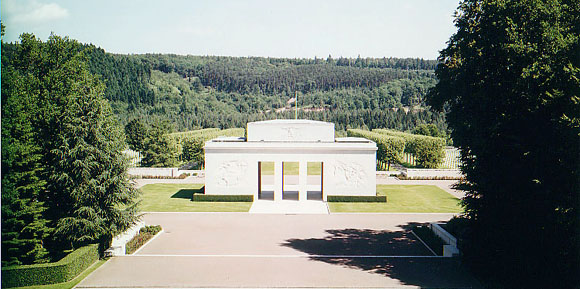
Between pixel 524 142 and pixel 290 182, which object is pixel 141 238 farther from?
pixel 290 182

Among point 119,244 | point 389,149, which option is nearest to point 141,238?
point 119,244

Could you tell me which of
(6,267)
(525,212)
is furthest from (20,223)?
(525,212)

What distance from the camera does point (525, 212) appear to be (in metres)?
17.8

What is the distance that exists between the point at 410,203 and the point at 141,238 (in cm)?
2406

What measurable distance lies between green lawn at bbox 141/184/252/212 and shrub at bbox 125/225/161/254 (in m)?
6.51

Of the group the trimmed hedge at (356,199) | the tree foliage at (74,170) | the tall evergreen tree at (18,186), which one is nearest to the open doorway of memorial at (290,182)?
the trimmed hedge at (356,199)

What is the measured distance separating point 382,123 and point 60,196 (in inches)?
4307

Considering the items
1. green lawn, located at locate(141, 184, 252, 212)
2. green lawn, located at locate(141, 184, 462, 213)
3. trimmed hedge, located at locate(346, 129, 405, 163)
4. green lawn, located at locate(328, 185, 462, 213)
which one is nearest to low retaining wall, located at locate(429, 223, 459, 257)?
green lawn, located at locate(328, 185, 462, 213)

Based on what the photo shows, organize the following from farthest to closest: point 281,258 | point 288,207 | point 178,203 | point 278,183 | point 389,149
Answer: point 389,149 → point 278,183 → point 178,203 → point 288,207 → point 281,258

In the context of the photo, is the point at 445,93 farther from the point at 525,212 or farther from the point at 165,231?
the point at 165,231

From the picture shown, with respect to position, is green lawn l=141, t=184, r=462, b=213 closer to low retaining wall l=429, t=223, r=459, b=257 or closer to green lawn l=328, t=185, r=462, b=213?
green lawn l=328, t=185, r=462, b=213

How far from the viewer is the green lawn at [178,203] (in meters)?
37.5

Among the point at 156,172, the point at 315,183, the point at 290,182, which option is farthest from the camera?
the point at 156,172

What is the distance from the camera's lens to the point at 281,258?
24297 millimetres
